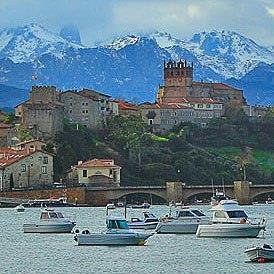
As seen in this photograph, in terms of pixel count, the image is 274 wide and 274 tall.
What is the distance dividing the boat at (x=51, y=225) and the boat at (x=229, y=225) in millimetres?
15070

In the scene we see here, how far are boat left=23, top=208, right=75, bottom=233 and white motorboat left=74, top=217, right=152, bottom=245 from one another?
17732 millimetres

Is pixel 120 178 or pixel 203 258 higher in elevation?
pixel 120 178

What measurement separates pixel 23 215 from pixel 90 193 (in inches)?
1395

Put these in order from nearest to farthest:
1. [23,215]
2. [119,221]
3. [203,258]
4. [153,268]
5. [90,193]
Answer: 1. [153,268]
2. [203,258]
3. [119,221]
4. [23,215]
5. [90,193]

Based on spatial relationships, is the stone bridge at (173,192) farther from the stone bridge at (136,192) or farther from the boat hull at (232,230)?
the boat hull at (232,230)

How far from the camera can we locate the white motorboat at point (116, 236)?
3595 inches

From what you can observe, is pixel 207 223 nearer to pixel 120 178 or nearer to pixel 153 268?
pixel 153 268

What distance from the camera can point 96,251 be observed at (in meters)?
88.9

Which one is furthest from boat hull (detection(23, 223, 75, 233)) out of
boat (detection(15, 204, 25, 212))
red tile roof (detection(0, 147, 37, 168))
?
red tile roof (detection(0, 147, 37, 168))

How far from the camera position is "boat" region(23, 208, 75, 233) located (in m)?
110

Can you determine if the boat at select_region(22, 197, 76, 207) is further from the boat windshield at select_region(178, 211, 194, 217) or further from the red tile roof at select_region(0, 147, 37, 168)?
the boat windshield at select_region(178, 211, 194, 217)

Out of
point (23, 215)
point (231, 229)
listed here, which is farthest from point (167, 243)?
point (23, 215)

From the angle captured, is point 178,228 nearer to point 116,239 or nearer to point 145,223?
point 145,223

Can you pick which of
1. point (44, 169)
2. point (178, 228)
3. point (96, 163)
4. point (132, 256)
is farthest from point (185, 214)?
point (96, 163)
